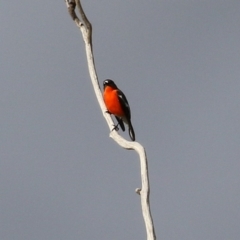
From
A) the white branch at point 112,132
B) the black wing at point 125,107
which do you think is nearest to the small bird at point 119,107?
the black wing at point 125,107

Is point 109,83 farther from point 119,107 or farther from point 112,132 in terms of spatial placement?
point 112,132

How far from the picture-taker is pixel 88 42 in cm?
1069

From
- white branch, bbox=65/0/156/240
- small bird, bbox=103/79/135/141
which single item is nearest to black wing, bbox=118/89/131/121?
small bird, bbox=103/79/135/141

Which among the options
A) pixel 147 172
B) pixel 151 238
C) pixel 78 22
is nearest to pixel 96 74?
pixel 78 22

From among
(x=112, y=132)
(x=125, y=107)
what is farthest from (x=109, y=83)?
(x=112, y=132)

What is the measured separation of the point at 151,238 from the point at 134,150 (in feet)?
4.71

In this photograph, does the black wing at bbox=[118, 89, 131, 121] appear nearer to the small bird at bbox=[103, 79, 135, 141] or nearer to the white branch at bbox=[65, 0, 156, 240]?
the small bird at bbox=[103, 79, 135, 141]

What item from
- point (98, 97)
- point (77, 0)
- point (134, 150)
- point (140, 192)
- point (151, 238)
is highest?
point (77, 0)

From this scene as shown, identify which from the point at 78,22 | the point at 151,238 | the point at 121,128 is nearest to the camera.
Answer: the point at 151,238

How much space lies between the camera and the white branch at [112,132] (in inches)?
312

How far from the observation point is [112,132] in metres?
9.58

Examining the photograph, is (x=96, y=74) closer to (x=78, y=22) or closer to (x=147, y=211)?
(x=78, y=22)

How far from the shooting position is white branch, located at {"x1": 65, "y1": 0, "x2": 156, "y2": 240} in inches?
→ 312

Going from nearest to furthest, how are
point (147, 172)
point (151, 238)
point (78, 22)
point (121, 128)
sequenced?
point (151, 238) < point (147, 172) < point (78, 22) < point (121, 128)
